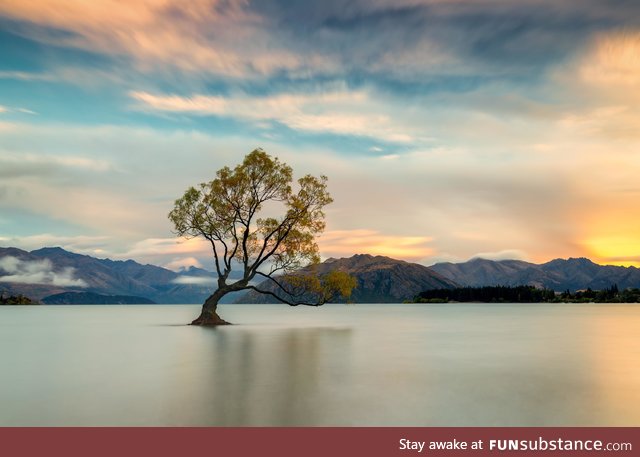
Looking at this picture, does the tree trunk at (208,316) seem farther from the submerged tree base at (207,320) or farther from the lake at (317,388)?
the lake at (317,388)

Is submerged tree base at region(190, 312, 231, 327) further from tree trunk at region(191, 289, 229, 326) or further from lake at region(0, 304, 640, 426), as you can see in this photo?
lake at region(0, 304, 640, 426)

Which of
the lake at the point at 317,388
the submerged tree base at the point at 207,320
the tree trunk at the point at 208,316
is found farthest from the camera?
the submerged tree base at the point at 207,320

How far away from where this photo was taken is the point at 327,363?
34.9 m

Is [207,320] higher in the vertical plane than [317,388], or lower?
lower

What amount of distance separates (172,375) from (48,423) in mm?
12308

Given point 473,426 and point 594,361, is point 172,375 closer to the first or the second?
point 473,426
